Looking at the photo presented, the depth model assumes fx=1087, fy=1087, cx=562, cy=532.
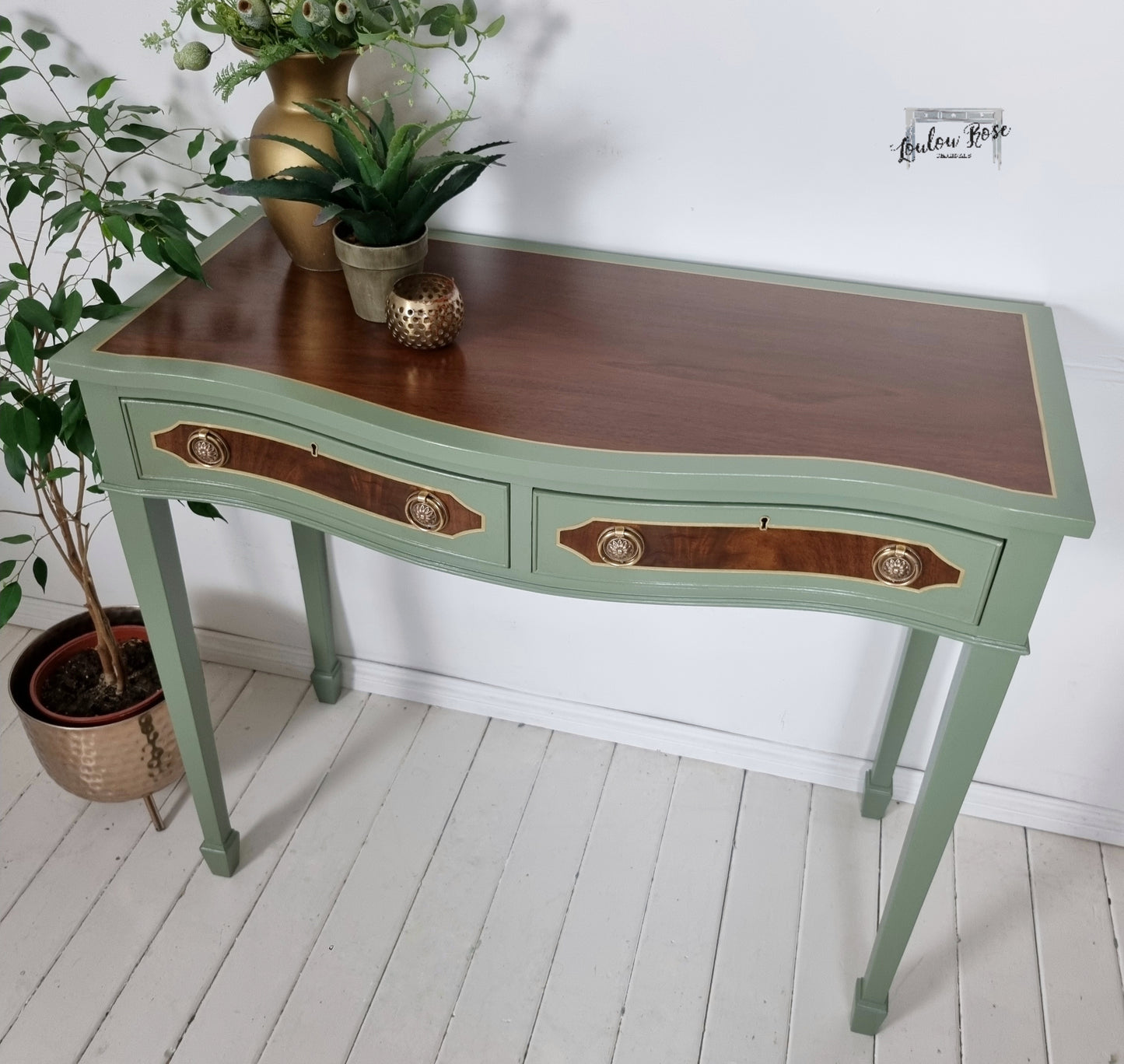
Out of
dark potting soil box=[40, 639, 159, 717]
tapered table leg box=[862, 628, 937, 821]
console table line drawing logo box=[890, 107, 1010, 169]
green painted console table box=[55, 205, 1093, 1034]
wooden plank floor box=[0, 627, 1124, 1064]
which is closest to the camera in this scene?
green painted console table box=[55, 205, 1093, 1034]

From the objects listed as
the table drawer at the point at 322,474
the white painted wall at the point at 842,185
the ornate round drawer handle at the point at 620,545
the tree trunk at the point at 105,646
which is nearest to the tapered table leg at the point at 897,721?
the white painted wall at the point at 842,185

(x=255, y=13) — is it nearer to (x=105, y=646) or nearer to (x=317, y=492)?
(x=317, y=492)

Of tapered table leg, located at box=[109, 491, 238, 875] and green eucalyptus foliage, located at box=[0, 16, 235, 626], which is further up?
green eucalyptus foliage, located at box=[0, 16, 235, 626]

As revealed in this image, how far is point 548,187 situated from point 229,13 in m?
0.48

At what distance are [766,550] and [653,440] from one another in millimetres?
179

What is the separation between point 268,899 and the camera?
5.85 ft

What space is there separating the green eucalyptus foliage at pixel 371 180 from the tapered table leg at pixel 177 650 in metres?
0.45

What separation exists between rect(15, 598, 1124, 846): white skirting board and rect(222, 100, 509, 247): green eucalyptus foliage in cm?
101

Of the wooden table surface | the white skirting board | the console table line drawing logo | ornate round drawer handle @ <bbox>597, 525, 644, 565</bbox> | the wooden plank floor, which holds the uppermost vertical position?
the console table line drawing logo

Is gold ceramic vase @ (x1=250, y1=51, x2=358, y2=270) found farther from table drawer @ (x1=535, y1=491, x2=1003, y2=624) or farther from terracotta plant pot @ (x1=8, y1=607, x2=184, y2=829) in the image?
terracotta plant pot @ (x1=8, y1=607, x2=184, y2=829)

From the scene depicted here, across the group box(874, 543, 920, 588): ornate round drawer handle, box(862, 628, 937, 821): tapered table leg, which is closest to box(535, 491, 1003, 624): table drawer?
box(874, 543, 920, 588): ornate round drawer handle

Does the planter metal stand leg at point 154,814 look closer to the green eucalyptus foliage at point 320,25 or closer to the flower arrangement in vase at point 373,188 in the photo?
the flower arrangement in vase at point 373,188

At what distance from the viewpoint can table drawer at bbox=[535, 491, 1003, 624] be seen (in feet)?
3.82

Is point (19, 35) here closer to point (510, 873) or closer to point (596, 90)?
point (596, 90)
